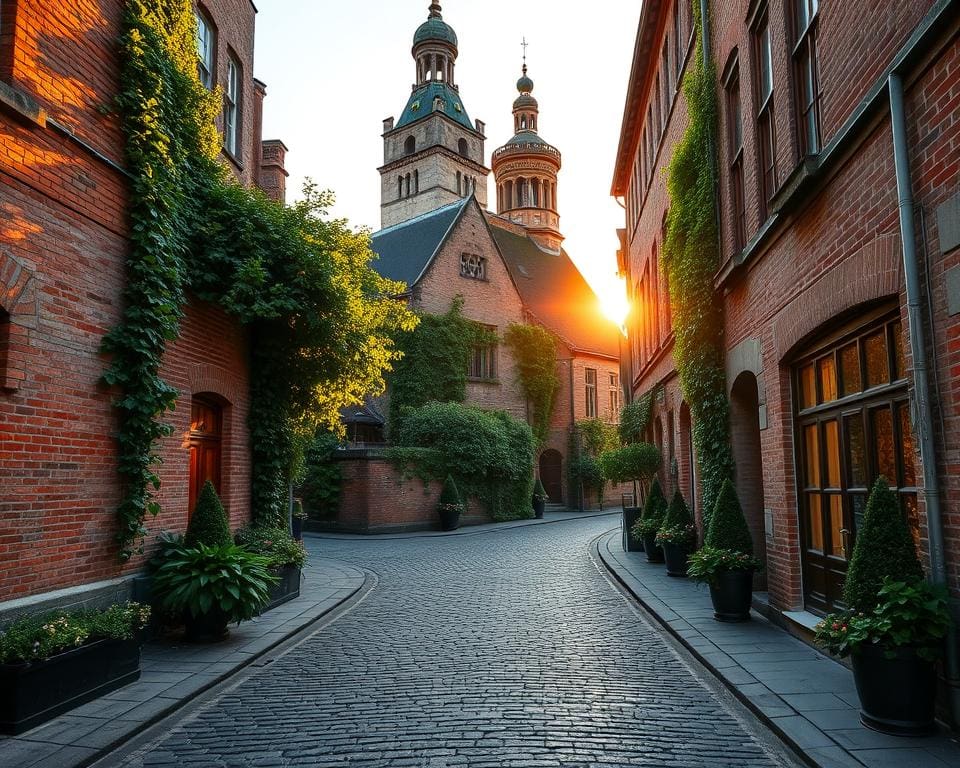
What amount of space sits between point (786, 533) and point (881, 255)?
3558 millimetres

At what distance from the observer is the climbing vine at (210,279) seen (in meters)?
7.83

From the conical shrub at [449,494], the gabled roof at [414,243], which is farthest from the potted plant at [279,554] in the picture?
the gabled roof at [414,243]

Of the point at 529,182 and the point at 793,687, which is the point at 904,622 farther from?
the point at 529,182

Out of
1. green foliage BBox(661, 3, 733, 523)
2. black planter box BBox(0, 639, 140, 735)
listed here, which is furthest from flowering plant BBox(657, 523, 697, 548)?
black planter box BBox(0, 639, 140, 735)

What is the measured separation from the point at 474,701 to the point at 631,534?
10.7 m

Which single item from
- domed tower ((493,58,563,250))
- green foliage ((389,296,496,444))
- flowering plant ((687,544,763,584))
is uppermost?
domed tower ((493,58,563,250))

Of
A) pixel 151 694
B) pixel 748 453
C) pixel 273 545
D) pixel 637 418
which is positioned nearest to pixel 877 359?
pixel 748 453

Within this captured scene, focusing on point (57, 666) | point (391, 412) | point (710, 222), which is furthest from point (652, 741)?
point (391, 412)

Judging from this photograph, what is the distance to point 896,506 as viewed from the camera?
5.11m

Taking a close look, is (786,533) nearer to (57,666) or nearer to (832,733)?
(832,733)

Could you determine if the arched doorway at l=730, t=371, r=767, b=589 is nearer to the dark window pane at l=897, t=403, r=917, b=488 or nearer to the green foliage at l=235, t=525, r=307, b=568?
the dark window pane at l=897, t=403, r=917, b=488

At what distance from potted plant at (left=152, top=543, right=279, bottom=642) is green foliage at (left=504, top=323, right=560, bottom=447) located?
25.4 m

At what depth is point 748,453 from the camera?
33.6 feet

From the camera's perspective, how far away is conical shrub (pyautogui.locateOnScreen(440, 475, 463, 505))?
79.8ft
